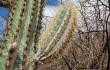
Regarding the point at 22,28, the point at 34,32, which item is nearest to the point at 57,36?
the point at 34,32

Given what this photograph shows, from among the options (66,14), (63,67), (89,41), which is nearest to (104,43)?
(89,41)

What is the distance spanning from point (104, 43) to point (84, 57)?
3.45 ft

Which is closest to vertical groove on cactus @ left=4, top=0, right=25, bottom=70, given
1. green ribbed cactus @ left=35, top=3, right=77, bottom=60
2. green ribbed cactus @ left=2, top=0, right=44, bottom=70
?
green ribbed cactus @ left=2, top=0, right=44, bottom=70

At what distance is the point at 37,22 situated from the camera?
8.39 feet

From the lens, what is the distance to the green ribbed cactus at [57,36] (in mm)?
2535

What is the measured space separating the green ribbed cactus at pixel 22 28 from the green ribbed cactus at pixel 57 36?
0.32ft

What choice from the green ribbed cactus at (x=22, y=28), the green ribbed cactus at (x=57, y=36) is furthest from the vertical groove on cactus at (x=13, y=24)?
the green ribbed cactus at (x=57, y=36)

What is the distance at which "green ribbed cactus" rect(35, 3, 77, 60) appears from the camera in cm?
254

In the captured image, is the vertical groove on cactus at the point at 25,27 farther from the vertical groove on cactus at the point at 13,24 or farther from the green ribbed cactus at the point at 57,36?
the green ribbed cactus at the point at 57,36

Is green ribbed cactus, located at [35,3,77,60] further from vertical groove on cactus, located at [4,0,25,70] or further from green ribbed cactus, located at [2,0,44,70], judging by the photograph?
vertical groove on cactus, located at [4,0,25,70]

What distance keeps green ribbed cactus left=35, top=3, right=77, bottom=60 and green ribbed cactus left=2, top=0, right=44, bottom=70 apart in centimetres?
10

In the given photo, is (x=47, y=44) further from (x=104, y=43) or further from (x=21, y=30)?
(x=104, y=43)

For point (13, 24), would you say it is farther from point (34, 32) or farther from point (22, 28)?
point (34, 32)

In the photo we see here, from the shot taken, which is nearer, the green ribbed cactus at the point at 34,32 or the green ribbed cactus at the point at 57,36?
the green ribbed cactus at the point at 34,32
